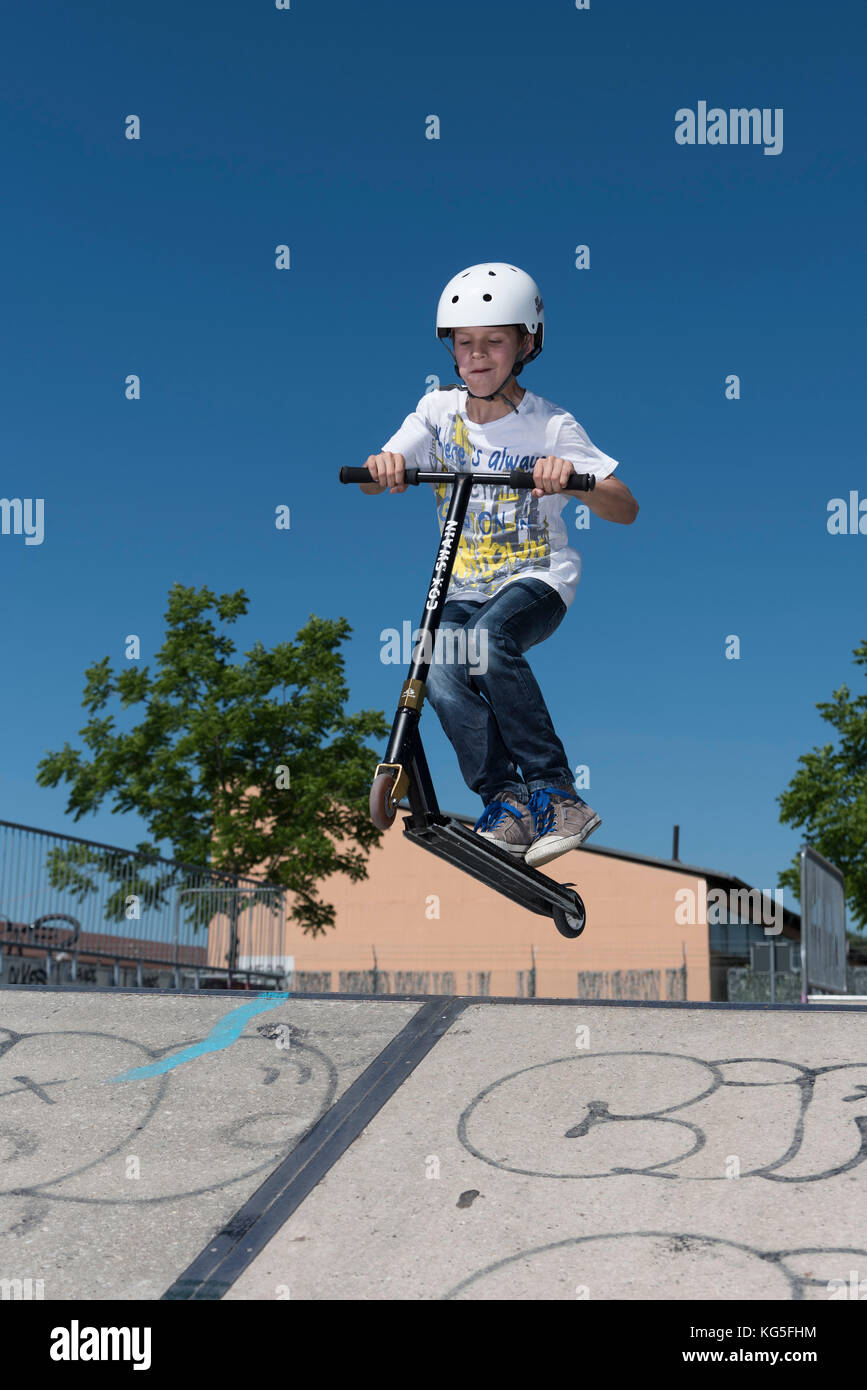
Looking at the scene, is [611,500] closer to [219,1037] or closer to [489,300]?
[489,300]

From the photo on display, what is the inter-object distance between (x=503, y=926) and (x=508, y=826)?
35.8 m

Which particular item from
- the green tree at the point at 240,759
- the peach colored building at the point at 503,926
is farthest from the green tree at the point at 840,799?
the green tree at the point at 240,759

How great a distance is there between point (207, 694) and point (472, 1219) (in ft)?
88.7

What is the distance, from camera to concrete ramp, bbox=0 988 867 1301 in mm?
3193

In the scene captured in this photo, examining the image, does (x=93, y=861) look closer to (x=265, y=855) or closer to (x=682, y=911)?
(x=265, y=855)

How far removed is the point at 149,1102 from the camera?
14.3 ft

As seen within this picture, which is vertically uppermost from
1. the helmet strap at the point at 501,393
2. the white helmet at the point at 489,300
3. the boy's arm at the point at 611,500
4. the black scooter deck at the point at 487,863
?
the white helmet at the point at 489,300

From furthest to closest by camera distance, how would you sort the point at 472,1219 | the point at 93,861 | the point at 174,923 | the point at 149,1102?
the point at 174,923 → the point at 93,861 → the point at 149,1102 → the point at 472,1219

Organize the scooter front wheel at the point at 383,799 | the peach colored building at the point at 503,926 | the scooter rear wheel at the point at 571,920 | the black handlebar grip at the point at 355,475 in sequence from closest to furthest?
the scooter front wheel at the point at 383,799
the black handlebar grip at the point at 355,475
the scooter rear wheel at the point at 571,920
the peach colored building at the point at 503,926

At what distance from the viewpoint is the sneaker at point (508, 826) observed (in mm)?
5469

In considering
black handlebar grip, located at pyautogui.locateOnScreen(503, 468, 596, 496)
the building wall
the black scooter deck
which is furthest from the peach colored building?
black handlebar grip, located at pyautogui.locateOnScreen(503, 468, 596, 496)

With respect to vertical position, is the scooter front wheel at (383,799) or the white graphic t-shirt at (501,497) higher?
the white graphic t-shirt at (501,497)

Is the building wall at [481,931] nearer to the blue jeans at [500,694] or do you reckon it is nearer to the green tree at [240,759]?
the green tree at [240,759]
